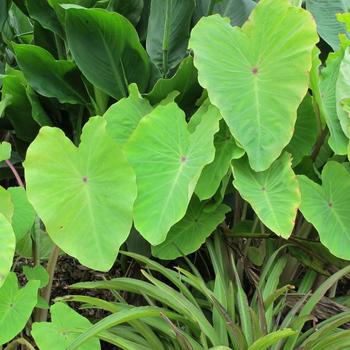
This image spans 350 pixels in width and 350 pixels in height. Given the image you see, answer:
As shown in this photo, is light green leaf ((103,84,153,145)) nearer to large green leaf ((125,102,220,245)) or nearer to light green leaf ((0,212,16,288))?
large green leaf ((125,102,220,245))

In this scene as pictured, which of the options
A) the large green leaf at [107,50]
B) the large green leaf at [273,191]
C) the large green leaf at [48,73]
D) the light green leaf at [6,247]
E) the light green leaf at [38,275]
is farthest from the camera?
the large green leaf at [48,73]

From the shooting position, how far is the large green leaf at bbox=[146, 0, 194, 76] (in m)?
1.60

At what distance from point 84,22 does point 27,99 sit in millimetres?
372

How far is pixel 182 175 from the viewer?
47.2 inches

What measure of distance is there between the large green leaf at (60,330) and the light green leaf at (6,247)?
0.16 meters

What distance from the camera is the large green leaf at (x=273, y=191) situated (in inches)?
44.1

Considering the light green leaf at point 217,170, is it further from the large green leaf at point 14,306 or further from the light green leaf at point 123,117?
the large green leaf at point 14,306

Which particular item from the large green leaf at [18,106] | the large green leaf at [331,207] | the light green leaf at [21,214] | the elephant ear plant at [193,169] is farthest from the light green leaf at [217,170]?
the large green leaf at [18,106]

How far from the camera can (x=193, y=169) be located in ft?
3.90

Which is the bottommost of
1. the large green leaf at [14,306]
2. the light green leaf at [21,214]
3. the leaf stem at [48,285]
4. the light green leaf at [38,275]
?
the leaf stem at [48,285]

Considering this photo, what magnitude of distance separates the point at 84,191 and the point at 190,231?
34cm

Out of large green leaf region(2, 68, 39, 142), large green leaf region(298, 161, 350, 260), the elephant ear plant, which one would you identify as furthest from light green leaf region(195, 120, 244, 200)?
large green leaf region(2, 68, 39, 142)

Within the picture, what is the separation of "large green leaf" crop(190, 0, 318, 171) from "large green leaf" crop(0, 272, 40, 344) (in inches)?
21.5

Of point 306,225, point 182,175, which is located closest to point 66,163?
point 182,175
